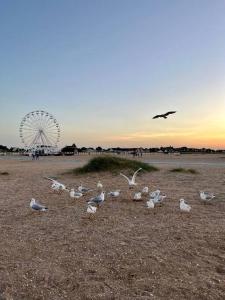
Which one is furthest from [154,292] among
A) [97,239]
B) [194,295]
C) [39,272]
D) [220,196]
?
[220,196]

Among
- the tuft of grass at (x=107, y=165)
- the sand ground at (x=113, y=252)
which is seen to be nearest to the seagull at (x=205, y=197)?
the sand ground at (x=113, y=252)

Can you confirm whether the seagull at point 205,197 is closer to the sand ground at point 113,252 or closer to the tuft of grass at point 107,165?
the sand ground at point 113,252

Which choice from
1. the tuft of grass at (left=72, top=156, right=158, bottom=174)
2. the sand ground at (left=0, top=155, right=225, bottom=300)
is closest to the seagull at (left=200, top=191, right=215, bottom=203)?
the sand ground at (left=0, top=155, right=225, bottom=300)

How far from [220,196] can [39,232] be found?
28.6ft

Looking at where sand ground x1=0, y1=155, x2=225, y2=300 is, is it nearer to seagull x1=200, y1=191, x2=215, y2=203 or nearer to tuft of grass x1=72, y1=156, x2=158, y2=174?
seagull x1=200, y1=191, x2=215, y2=203

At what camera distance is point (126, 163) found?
97.8ft

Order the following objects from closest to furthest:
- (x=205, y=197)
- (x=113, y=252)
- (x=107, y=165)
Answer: (x=113, y=252) → (x=205, y=197) → (x=107, y=165)

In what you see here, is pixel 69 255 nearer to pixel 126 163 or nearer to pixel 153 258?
pixel 153 258

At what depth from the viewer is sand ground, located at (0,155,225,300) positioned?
7.66m

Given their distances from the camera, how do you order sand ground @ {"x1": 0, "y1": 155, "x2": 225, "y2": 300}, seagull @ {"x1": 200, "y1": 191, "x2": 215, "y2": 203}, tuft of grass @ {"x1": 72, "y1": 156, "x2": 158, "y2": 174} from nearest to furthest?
sand ground @ {"x1": 0, "y1": 155, "x2": 225, "y2": 300} → seagull @ {"x1": 200, "y1": 191, "x2": 215, "y2": 203} → tuft of grass @ {"x1": 72, "y1": 156, "x2": 158, "y2": 174}

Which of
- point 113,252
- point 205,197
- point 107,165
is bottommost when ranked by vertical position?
point 113,252

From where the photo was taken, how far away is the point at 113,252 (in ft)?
31.7

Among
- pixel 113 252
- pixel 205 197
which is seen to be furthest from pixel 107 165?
pixel 113 252

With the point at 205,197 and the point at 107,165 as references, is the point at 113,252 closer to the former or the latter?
the point at 205,197
